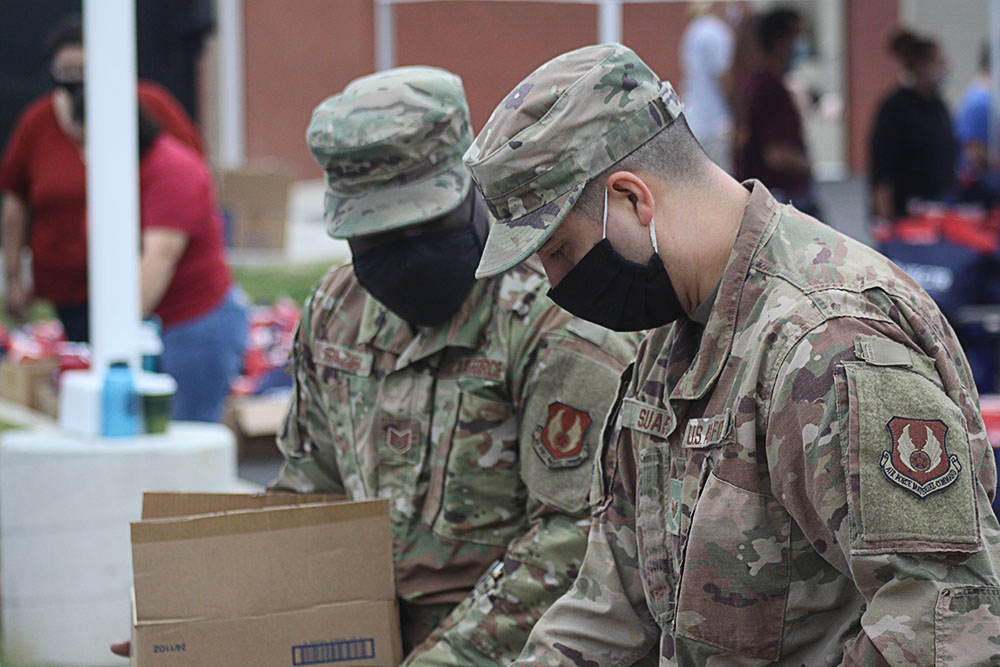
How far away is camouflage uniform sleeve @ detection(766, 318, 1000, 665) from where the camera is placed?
1.49m

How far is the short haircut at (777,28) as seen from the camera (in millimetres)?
6285

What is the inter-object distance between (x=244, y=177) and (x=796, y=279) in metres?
10.3

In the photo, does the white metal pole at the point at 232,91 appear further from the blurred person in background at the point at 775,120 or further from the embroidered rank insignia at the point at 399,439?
the embroidered rank insignia at the point at 399,439

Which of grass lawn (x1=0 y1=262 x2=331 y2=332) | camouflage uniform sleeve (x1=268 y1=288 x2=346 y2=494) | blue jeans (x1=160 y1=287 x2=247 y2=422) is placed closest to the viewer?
camouflage uniform sleeve (x1=268 y1=288 x2=346 y2=494)

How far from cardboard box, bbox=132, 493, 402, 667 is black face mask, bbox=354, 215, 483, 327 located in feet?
1.24

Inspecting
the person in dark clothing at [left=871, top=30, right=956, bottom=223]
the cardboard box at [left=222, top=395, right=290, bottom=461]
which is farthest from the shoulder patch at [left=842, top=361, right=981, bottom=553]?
the person in dark clothing at [left=871, top=30, right=956, bottom=223]

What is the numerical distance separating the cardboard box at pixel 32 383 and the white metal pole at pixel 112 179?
2.50 metres

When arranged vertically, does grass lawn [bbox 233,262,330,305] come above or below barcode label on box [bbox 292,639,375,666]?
below

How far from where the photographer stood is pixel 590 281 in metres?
1.79

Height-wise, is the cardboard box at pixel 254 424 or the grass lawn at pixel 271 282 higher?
the cardboard box at pixel 254 424

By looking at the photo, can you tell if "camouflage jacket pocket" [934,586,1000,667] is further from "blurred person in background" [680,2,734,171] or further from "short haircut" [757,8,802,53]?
"blurred person in background" [680,2,734,171]

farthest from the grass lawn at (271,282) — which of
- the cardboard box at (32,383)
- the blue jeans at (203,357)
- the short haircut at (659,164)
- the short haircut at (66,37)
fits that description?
the short haircut at (659,164)

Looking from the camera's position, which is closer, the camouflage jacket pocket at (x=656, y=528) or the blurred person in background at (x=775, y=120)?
the camouflage jacket pocket at (x=656, y=528)

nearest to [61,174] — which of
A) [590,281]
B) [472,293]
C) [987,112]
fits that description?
[472,293]
